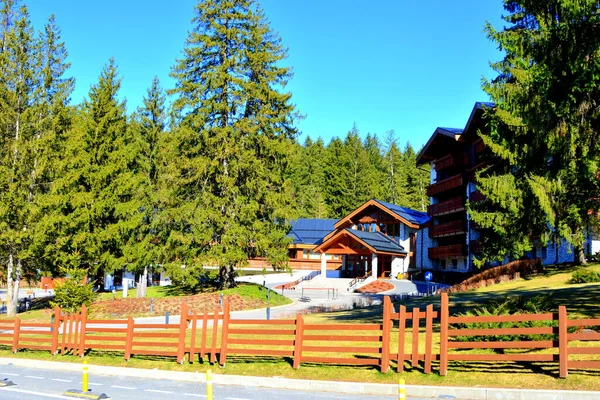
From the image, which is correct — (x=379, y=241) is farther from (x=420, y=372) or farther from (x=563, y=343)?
(x=563, y=343)

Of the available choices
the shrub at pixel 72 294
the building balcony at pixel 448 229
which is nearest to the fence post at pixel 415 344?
the shrub at pixel 72 294

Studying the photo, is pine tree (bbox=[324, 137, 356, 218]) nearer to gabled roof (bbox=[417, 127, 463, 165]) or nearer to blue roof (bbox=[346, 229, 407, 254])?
blue roof (bbox=[346, 229, 407, 254])

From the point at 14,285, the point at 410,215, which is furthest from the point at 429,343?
the point at 410,215

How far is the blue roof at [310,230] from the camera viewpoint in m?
76.3

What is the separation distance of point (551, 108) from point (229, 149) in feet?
77.7

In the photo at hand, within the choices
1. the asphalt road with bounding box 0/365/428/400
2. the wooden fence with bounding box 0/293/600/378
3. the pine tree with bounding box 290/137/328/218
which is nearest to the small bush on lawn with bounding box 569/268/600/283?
the wooden fence with bounding box 0/293/600/378

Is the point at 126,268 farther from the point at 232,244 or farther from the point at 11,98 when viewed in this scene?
the point at 11,98

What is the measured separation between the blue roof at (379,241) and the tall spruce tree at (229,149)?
20.1m

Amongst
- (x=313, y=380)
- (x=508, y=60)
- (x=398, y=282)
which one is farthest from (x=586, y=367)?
(x=398, y=282)

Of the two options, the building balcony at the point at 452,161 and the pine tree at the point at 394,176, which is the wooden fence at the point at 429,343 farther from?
the pine tree at the point at 394,176

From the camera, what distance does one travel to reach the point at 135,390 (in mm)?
13648

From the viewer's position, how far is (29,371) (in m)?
17.6

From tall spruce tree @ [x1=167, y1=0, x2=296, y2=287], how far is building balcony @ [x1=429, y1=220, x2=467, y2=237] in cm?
2122

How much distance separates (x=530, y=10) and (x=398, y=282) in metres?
40.7
